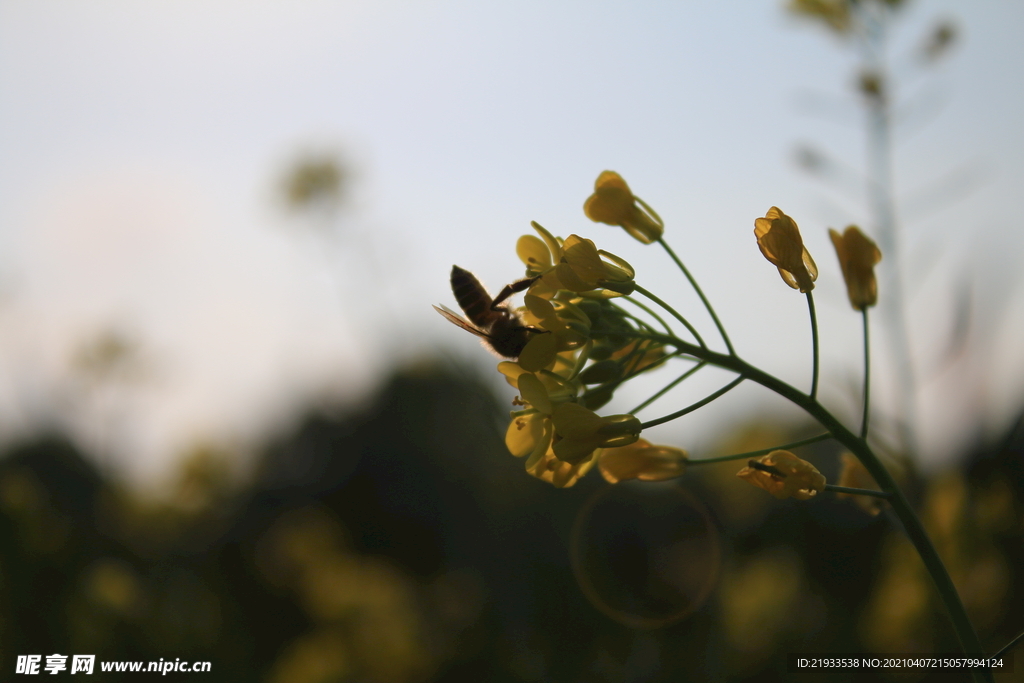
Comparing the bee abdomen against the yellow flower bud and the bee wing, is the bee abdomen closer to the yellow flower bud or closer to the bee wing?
the bee wing

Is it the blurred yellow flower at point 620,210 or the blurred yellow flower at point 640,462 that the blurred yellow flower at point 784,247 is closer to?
the blurred yellow flower at point 620,210

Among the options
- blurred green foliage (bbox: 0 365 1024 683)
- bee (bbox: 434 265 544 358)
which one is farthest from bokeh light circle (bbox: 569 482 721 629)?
bee (bbox: 434 265 544 358)

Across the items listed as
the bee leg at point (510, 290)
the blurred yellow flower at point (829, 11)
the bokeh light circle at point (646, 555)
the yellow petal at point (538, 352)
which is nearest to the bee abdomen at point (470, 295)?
the bee leg at point (510, 290)

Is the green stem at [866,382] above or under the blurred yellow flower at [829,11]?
under

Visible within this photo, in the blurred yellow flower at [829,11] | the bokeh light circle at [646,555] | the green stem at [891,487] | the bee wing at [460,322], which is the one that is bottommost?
the bokeh light circle at [646,555]

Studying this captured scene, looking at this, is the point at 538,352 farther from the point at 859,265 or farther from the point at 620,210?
the point at 859,265

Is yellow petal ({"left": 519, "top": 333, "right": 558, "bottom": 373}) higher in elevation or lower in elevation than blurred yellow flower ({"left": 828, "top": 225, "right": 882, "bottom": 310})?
lower

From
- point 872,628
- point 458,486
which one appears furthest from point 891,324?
point 458,486

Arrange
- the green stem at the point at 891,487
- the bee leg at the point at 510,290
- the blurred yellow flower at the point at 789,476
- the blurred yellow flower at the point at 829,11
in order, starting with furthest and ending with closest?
the blurred yellow flower at the point at 829,11 → the bee leg at the point at 510,290 → the blurred yellow flower at the point at 789,476 → the green stem at the point at 891,487
